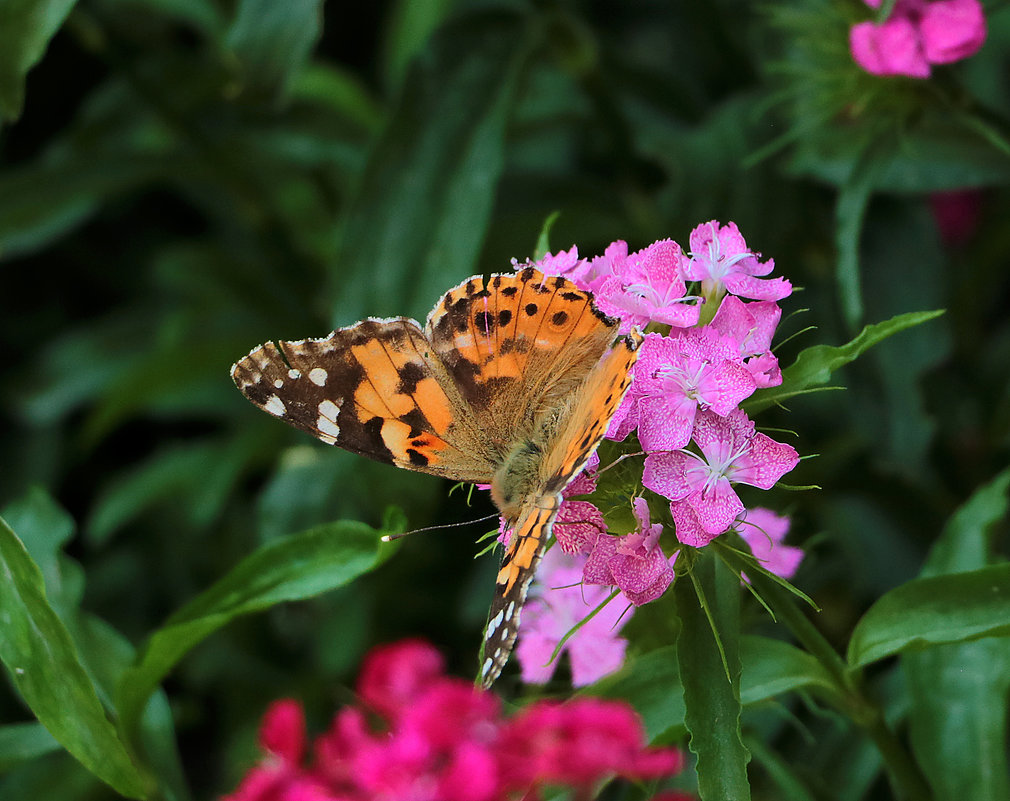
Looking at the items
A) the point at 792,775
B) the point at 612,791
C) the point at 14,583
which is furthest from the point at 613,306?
the point at 612,791

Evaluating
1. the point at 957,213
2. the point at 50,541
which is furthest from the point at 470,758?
the point at 957,213

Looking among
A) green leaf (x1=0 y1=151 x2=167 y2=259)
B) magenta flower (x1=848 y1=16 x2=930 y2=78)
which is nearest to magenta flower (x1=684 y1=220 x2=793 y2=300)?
magenta flower (x1=848 y1=16 x2=930 y2=78)

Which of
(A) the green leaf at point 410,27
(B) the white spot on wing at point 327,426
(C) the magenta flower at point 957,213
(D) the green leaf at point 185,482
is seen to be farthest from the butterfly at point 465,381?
(C) the magenta flower at point 957,213

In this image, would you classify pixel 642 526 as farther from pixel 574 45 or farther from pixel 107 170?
pixel 107 170

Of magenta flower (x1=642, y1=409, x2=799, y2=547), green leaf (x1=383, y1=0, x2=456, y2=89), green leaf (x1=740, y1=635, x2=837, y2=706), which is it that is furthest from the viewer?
green leaf (x1=383, y1=0, x2=456, y2=89)

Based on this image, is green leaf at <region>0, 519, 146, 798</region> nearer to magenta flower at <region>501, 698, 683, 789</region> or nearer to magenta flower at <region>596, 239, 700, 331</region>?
magenta flower at <region>501, 698, 683, 789</region>

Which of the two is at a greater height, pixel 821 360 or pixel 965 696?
pixel 821 360

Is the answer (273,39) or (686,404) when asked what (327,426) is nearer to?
(686,404)

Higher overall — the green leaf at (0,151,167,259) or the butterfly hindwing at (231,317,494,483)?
the green leaf at (0,151,167,259)
